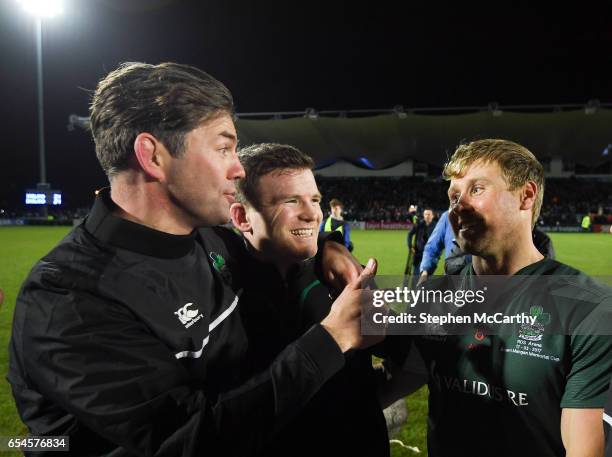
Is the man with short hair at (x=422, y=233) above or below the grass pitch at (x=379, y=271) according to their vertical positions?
above

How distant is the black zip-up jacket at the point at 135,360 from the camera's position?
108 centimetres

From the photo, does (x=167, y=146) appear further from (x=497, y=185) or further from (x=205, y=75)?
(x=497, y=185)

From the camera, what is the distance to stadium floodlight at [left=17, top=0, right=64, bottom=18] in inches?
880

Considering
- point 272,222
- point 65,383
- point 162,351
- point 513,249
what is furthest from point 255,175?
point 513,249

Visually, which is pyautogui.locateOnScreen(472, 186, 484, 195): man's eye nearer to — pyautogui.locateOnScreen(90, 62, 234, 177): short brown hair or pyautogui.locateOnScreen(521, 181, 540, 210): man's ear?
pyautogui.locateOnScreen(521, 181, 540, 210): man's ear

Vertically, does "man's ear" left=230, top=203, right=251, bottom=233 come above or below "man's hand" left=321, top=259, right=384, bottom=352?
above

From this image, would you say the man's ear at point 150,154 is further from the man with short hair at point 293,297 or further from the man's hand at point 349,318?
the man's hand at point 349,318

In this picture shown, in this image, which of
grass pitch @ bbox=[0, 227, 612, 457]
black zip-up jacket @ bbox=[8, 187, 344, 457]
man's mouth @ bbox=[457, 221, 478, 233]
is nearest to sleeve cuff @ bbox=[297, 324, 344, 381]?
black zip-up jacket @ bbox=[8, 187, 344, 457]

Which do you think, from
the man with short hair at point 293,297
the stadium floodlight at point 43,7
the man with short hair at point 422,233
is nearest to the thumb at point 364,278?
the man with short hair at point 293,297

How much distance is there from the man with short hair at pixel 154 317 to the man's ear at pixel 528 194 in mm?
798

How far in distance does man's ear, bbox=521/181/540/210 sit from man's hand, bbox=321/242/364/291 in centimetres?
70

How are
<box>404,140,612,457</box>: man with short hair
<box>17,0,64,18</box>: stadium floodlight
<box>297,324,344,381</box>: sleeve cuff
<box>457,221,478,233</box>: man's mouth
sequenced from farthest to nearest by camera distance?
1. <box>17,0,64,18</box>: stadium floodlight
2. <box>457,221,478,233</box>: man's mouth
3. <box>404,140,612,457</box>: man with short hair
4. <box>297,324,344,381</box>: sleeve cuff

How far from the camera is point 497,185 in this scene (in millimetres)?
1656

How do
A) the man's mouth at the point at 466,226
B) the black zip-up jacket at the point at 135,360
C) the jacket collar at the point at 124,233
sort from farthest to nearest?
the man's mouth at the point at 466,226 < the jacket collar at the point at 124,233 < the black zip-up jacket at the point at 135,360
